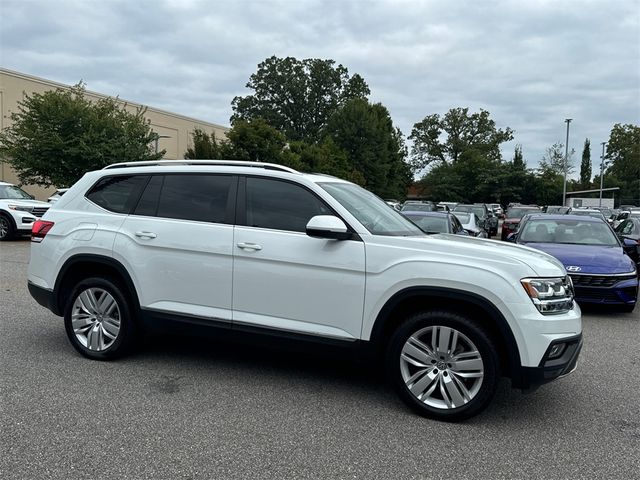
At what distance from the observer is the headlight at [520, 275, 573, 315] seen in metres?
3.78

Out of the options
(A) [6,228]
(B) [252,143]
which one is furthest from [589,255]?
(B) [252,143]

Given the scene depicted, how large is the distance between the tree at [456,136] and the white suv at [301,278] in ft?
262

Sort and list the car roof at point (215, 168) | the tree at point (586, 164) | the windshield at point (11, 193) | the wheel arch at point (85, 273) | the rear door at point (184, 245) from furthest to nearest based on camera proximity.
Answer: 1. the tree at point (586, 164)
2. the windshield at point (11, 193)
3. the wheel arch at point (85, 273)
4. the car roof at point (215, 168)
5. the rear door at point (184, 245)

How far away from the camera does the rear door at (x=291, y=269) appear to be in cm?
411

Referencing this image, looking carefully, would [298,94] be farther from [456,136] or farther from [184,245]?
[184,245]

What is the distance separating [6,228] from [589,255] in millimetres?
14820

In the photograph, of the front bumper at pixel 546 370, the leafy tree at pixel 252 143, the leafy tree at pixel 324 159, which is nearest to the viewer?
the front bumper at pixel 546 370

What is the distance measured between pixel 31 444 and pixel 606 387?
4.44 meters

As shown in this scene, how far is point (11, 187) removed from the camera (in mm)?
17125

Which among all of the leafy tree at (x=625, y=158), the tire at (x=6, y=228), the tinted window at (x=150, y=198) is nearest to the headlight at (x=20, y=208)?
the tire at (x=6, y=228)

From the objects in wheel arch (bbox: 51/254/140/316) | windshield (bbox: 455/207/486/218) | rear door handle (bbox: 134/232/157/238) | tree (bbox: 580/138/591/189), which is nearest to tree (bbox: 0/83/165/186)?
windshield (bbox: 455/207/486/218)

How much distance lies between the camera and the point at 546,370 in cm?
374

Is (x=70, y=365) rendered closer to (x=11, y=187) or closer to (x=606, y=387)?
(x=606, y=387)

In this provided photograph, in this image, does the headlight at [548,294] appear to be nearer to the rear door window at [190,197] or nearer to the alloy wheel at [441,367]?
the alloy wheel at [441,367]
